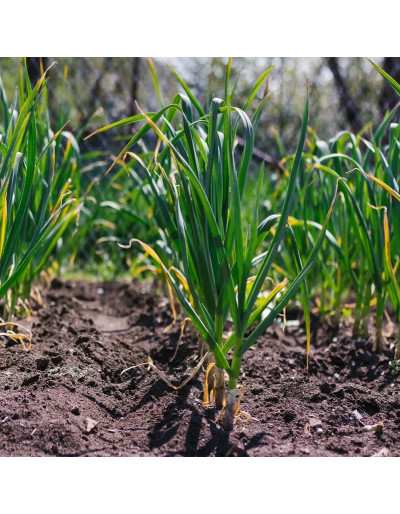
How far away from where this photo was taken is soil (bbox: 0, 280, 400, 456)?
1723 mm

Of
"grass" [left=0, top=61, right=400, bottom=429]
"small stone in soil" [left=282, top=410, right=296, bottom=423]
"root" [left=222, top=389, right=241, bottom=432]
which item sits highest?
"grass" [left=0, top=61, right=400, bottom=429]

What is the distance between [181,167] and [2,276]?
32.7 inches

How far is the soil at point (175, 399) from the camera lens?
67.8 inches

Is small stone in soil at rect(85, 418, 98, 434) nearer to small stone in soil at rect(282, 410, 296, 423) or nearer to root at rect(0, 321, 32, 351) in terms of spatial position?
root at rect(0, 321, 32, 351)

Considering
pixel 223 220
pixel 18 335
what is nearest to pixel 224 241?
pixel 223 220

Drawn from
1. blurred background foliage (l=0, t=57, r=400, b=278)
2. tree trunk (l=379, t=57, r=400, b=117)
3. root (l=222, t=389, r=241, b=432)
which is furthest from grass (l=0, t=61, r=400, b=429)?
tree trunk (l=379, t=57, r=400, b=117)

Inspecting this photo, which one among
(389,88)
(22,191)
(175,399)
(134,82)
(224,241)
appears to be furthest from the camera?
(389,88)

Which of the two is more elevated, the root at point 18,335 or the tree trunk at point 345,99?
the tree trunk at point 345,99

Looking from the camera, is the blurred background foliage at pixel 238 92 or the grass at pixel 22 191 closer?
the grass at pixel 22 191

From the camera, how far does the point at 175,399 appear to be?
6.59ft

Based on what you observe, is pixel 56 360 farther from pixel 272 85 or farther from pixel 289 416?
pixel 272 85

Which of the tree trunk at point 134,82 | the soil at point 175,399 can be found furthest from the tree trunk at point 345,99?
the soil at point 175,399

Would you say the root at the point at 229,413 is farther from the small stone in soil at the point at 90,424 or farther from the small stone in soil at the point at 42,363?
the small stone in soil at the point at 42,363

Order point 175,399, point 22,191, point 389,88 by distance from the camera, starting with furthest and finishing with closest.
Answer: point 389,88 → point 22,191 → point 175,399
